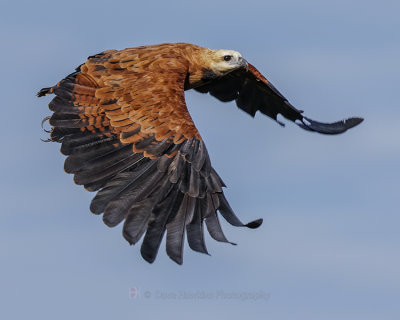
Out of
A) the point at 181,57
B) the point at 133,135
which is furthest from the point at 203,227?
the point at 181,57

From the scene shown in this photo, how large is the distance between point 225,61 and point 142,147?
409 cm

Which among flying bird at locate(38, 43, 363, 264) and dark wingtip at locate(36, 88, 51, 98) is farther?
dark wingtip at locate(36, 88, 51, 98)

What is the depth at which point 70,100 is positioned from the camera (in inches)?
682

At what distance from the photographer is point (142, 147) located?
16.1 m

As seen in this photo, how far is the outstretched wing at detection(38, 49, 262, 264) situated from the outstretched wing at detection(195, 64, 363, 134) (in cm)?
320

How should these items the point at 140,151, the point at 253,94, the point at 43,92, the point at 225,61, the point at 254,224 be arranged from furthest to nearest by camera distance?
the point at 253,94 < the point at 225,61 < the point at 43,92 < the point at 140,151 < the point at 254,224

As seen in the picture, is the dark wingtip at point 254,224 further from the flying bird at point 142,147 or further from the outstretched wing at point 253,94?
the outstretched wing at point 253,94

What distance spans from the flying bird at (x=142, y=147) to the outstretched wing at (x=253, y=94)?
2139 mm

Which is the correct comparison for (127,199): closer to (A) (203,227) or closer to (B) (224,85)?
(A) (203,227)

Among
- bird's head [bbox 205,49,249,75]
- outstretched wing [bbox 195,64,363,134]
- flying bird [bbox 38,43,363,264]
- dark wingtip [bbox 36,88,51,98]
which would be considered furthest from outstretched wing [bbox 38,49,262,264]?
outstretched wing [bbox 195,64,363,134]

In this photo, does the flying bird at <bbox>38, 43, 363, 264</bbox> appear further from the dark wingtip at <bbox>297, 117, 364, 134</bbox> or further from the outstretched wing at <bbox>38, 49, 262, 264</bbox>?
the dark wingtip at <bbox>297, 117, 364, 134</bbox>

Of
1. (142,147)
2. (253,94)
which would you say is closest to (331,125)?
(253,94)

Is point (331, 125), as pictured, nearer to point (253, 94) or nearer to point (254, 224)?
point (253, 94)

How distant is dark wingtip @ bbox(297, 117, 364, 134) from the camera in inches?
776
